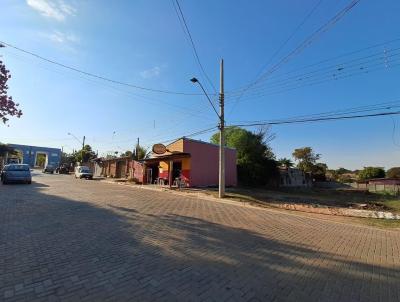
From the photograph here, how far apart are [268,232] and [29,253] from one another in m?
6.16

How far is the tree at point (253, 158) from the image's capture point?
3384 cm

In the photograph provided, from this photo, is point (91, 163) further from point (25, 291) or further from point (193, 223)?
point (25, 291)

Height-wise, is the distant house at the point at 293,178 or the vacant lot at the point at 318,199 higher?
the distant house at the point at 293,178

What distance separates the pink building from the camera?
25.2 metres

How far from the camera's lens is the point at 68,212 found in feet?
30.5

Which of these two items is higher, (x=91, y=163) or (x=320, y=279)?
(x=91, y=163)

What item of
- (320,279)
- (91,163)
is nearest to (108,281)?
(320,279)

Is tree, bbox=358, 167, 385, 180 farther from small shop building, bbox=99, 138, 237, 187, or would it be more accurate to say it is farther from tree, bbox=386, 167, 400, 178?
small shop building, bbox=99, 138, 237, 187

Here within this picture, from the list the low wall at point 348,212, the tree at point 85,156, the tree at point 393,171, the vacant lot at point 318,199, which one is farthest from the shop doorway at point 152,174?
the tree at point 393,171

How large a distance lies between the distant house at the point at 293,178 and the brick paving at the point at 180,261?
30552 mm

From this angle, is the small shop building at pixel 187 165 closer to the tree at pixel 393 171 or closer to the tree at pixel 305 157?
the tree at pixel 305 157

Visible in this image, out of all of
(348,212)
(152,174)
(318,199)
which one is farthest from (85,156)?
(348,212)

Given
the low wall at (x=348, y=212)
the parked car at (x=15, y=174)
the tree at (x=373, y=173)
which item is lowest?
the low wall at (x=348, y=212)

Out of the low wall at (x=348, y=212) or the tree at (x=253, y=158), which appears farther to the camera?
the tree at (x=253, y=158)
